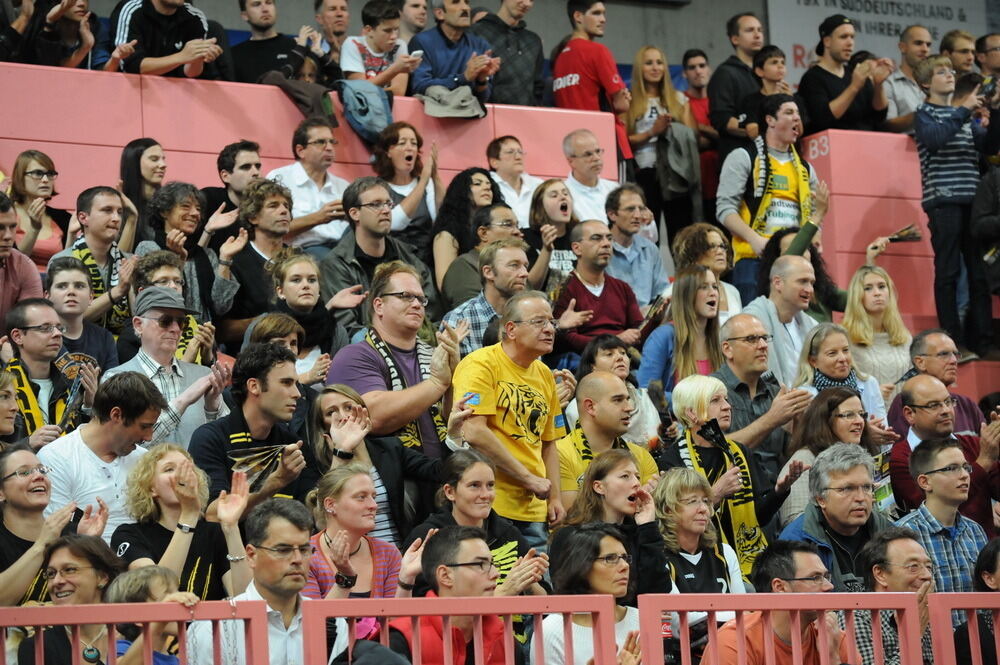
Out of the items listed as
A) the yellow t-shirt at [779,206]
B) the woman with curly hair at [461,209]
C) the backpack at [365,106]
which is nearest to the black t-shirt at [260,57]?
the backpack at [365,106]

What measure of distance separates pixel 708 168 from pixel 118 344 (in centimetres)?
498

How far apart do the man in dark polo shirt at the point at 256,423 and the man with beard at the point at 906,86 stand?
21.6ft

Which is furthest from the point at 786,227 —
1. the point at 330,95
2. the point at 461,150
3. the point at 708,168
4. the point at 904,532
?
the point at 904,532

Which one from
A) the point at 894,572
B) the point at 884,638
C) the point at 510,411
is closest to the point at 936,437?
the point at 894,572

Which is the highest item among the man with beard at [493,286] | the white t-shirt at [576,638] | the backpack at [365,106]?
the backpack at [365,106]

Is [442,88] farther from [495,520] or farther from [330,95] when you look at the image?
[495,520]

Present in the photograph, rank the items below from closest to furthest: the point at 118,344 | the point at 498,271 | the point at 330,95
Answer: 1. the point at 118,344
2. the point at 498,271
3. the point at 330,95

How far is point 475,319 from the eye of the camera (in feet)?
25.1

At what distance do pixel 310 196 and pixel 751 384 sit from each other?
2820 millimetres

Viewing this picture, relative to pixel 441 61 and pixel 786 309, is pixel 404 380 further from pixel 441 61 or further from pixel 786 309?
pixel 441 61

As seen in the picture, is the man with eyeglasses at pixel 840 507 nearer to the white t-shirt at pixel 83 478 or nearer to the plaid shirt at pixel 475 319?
the plaid shirt at pixel 475 319

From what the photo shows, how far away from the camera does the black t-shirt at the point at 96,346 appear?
6.86 meters

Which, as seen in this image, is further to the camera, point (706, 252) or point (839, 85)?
point (839, 85)

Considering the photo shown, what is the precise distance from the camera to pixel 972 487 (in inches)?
294
